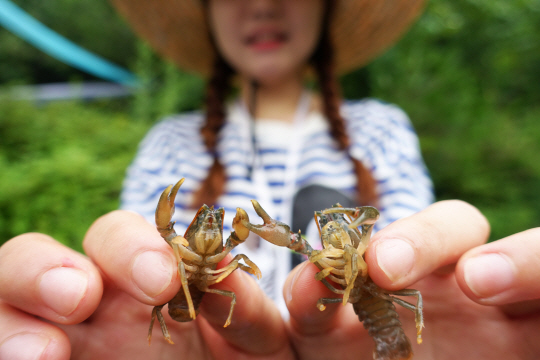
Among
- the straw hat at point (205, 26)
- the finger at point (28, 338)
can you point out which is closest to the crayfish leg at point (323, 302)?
the finger at point (28, 338)

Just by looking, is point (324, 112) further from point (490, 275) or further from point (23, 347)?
point (23, 347)

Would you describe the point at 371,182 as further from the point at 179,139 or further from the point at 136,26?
the point at 136,26

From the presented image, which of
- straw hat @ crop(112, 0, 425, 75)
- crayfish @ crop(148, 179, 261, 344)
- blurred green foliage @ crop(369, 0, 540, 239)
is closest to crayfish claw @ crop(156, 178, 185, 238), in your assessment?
crayfish @ crop(148, 179, 261, 344)

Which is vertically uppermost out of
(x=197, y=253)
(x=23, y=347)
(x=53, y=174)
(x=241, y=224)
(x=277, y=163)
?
(x=241, y=224)

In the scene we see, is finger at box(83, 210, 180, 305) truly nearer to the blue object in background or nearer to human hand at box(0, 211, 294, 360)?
human hand at box(0, 211, 294, 360)

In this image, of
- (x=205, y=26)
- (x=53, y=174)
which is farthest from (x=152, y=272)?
(x=53, y=174)

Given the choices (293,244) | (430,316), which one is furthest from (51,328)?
(430,316)
